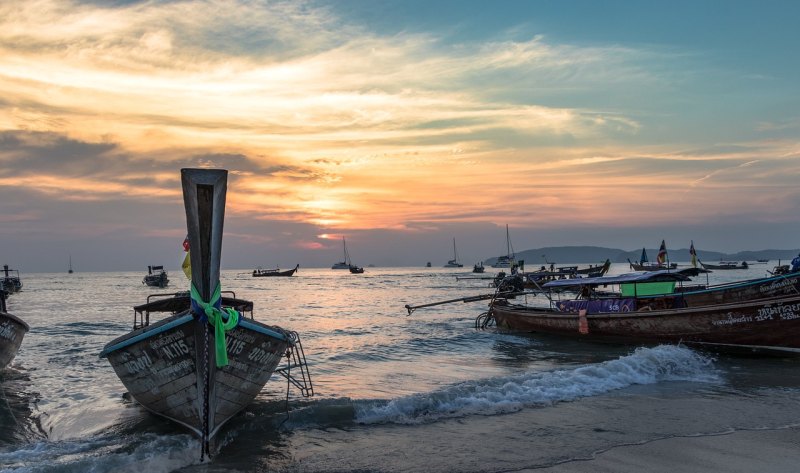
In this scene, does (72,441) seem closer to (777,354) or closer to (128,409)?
(128,409)

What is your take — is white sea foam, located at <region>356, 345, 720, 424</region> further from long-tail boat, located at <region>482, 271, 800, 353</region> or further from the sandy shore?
the sandy shore

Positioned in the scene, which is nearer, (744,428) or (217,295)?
(217,295)

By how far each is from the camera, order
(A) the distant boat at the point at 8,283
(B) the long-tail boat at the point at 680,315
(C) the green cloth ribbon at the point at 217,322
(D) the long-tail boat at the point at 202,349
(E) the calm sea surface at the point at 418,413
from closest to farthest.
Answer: (D) the long-tail boat at the point at 202,349
(C) the green cloth ribbon at the point at 217,322
(E) the calm sea surface at the point at 418,413
(B) the long-tail boat at the point at 680,315
(A) the distant boat at the point at 8,283

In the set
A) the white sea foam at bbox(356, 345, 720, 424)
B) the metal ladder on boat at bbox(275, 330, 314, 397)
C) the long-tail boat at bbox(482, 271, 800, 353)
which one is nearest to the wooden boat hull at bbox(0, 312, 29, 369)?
the metal ladder on boat at bbox(275, 330, 314, 397)

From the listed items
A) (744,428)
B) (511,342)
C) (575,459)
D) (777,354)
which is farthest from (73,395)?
(777,354)

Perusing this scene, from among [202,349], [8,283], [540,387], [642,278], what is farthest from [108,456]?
[8,283]

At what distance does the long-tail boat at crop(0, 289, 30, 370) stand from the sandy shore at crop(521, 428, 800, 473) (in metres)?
12.6

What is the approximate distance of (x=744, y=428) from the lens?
9297 millimetres

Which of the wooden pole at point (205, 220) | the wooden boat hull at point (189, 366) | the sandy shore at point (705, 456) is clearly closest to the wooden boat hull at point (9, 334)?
the wooden boat hull at point (189, 366)

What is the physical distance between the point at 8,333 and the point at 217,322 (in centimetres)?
944

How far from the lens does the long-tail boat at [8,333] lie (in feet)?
43.2

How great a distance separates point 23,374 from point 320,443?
38.5ft

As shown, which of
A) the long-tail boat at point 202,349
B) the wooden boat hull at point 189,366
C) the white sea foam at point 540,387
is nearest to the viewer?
the long-tail boat at point 202,349

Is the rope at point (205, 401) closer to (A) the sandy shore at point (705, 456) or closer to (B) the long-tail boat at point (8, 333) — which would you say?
(A) the sandy shore at point (705, 456)
